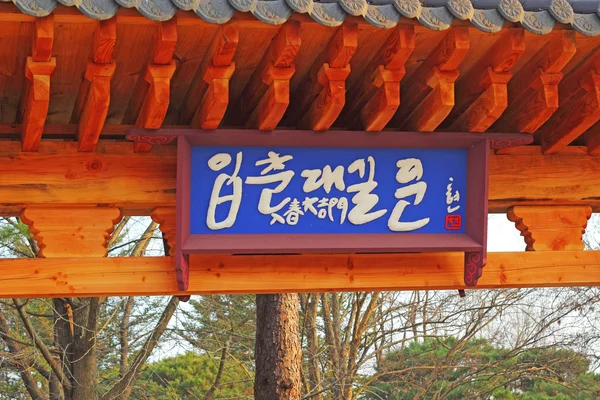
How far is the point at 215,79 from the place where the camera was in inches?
170

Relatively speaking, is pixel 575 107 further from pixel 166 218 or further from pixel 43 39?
pixel 43 39

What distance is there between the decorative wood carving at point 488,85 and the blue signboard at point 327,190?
20 centimetres

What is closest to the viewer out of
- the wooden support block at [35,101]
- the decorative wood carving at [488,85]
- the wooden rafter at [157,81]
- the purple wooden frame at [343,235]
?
the wooden rafter at [157,81]

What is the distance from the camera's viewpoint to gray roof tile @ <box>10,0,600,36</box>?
376cm

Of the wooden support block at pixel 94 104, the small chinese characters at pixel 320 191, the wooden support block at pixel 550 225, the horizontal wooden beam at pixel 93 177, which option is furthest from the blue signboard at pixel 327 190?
the wooden support block at pixel 550 225

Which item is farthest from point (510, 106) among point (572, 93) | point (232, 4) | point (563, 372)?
point (563, 372)

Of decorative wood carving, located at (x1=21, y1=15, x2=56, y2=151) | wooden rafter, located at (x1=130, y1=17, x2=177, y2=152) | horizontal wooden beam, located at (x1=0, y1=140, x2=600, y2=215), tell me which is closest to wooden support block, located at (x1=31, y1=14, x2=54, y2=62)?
decorative wood carving, located at (x1=21, y1=15, x2=56, y2=151)

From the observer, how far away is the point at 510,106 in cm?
496

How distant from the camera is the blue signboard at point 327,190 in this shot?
15.1 ft

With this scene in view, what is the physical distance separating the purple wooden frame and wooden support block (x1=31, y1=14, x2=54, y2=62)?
608 millimetres

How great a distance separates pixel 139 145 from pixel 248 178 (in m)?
0.58

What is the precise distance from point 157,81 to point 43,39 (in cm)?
54

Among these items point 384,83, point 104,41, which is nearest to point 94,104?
point 104,41

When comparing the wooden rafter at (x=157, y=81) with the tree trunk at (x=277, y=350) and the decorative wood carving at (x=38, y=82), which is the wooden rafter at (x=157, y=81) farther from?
the tree trunk at (x=277, y=350)
